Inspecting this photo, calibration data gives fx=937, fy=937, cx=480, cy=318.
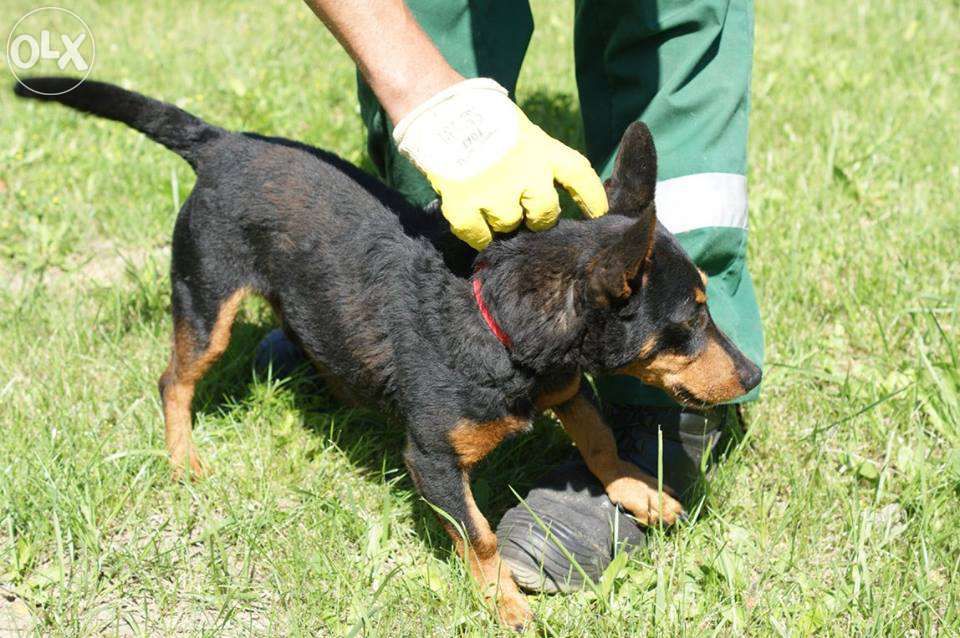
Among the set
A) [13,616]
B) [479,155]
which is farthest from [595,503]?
[13,616]

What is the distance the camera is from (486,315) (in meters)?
2.70

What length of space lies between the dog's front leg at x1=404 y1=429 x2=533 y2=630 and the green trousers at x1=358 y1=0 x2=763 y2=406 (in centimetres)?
79

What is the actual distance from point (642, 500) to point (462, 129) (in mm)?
1396

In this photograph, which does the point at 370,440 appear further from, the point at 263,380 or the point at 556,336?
the point at 556,336

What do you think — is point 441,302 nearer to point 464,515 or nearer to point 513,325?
point 513,325

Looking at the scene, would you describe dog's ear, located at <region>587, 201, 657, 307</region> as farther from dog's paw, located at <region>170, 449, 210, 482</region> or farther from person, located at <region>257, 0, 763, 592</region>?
dog's paw, located at <region>170, 449, 210, 482</region>

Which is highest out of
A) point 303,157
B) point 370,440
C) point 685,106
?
point 303,157

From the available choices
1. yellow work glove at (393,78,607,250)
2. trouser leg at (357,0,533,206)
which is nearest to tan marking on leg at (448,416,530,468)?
yellow work glove at (393,78,607,250)

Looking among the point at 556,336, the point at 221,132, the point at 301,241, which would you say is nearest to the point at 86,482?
the point at 301,241

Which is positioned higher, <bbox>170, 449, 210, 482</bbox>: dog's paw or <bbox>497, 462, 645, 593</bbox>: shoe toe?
<bbox>170, 449, 210, 482</bbox>: dog's paw

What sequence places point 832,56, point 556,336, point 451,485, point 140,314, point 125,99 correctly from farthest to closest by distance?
1. point 832,56
2. point 140,314
3. point 125,99
4. point 451,485
5. point 556,336

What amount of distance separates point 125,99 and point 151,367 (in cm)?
113

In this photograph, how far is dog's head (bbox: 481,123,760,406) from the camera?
2.61 meters

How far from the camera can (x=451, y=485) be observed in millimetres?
2828
